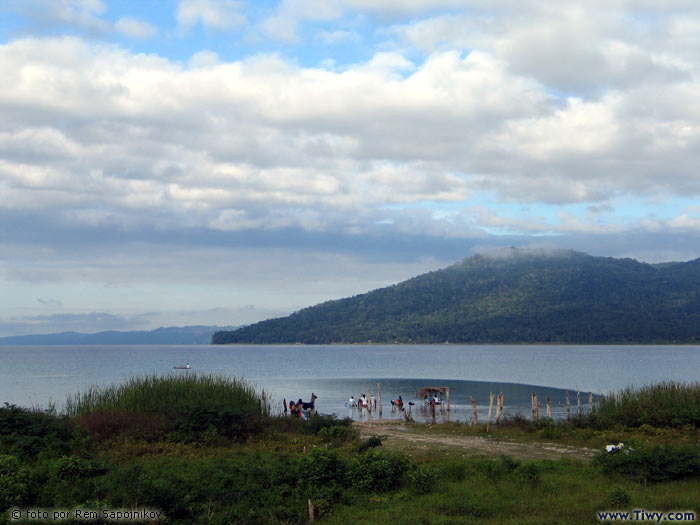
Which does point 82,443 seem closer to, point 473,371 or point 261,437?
point 261,437

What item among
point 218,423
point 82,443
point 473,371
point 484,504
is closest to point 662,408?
point 484,504

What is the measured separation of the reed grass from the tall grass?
12.5 metres

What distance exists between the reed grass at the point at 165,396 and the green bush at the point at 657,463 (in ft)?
39.0

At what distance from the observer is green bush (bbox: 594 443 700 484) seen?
1320 cm

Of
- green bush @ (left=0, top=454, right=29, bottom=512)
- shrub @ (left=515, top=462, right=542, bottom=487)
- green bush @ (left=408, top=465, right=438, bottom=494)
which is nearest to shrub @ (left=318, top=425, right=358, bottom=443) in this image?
green bush @ (left=408, top=465, right=438, bottom=494)

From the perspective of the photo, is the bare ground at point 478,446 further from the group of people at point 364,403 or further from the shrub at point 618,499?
the group of people at point 364,403

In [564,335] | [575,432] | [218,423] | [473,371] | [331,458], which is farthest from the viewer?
[564,335]

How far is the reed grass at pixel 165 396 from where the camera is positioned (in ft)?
71.7

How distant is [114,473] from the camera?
40.6ft

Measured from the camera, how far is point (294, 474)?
43.5 feet

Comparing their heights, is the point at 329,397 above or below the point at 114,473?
below

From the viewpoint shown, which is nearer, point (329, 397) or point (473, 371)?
point (329, 397)

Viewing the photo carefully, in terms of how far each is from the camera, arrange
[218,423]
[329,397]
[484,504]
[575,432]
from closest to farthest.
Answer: [484,504] < [218,423] < [575,432] < [329,397]

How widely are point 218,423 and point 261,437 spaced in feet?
4.81
